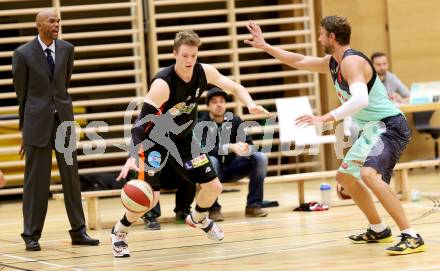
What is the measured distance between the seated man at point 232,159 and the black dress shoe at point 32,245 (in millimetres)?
2409

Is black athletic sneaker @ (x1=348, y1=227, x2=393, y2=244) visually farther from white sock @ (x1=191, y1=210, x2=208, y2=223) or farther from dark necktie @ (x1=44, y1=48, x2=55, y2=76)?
dark necktie @ (x1=44, y1=48, x2=55, y2=76)

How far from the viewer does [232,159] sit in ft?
35.5

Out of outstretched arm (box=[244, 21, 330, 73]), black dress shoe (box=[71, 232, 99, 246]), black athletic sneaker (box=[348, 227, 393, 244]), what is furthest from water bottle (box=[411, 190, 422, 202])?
black dress shoe (box=[71, 232, 99, 246])

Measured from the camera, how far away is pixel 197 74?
805 centimetres

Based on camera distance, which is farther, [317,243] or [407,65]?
[407,65]

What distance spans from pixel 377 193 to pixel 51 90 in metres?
3.33

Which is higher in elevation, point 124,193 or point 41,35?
point 41,35

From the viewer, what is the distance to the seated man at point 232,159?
10508 mm

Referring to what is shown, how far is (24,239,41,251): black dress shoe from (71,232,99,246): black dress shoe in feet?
1.27

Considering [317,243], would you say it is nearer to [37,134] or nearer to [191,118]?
[191,118]

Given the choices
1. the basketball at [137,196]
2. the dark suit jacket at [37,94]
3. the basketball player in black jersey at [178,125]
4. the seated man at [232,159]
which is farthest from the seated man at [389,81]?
the basketball at [137,196]

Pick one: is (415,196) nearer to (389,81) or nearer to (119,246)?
(389,81)

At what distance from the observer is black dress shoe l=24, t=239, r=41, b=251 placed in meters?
8.58

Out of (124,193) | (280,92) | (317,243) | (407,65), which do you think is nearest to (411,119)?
(407,65)
